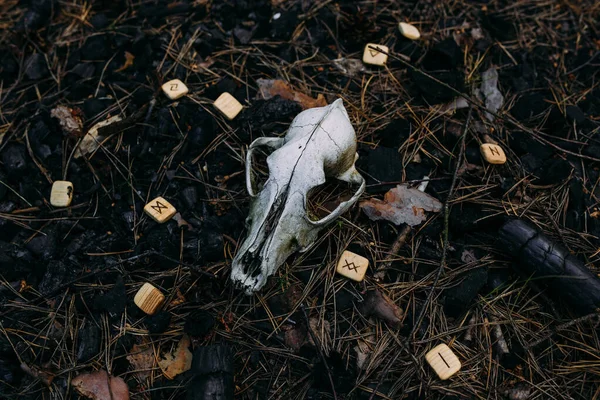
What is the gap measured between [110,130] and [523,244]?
3064 mm

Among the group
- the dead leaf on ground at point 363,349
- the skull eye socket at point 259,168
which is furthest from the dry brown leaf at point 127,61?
the dead leaf on ground at point 363,349

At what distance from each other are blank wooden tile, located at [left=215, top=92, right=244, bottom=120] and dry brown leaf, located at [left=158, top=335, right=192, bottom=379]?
168cm

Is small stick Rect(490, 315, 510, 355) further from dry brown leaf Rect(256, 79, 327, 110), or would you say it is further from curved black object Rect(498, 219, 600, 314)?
dry brown leaf Rect(256, 79, 327, 110)

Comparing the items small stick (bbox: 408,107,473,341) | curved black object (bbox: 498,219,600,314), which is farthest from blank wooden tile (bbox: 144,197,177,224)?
curved black object (bbox: 498,219,600,314)

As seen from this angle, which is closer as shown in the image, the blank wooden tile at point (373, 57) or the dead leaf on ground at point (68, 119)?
the dead leaf on ground at point (68, 119)

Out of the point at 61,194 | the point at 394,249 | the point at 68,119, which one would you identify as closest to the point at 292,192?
the point at 394,249

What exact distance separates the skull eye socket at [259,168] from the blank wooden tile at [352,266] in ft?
2.50

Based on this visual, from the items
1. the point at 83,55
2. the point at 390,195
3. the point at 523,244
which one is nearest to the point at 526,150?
the point at 523,244

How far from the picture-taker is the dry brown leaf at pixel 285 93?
3.86m

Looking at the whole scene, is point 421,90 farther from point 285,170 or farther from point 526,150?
point 285,170

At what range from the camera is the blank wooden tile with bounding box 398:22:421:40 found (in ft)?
13.7

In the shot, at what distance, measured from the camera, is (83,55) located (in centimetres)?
411

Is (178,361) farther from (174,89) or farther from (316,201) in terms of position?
(174,89)

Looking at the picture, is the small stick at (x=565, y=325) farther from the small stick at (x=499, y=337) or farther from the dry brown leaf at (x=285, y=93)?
the dry brown leaf at (x=285, y=93)
